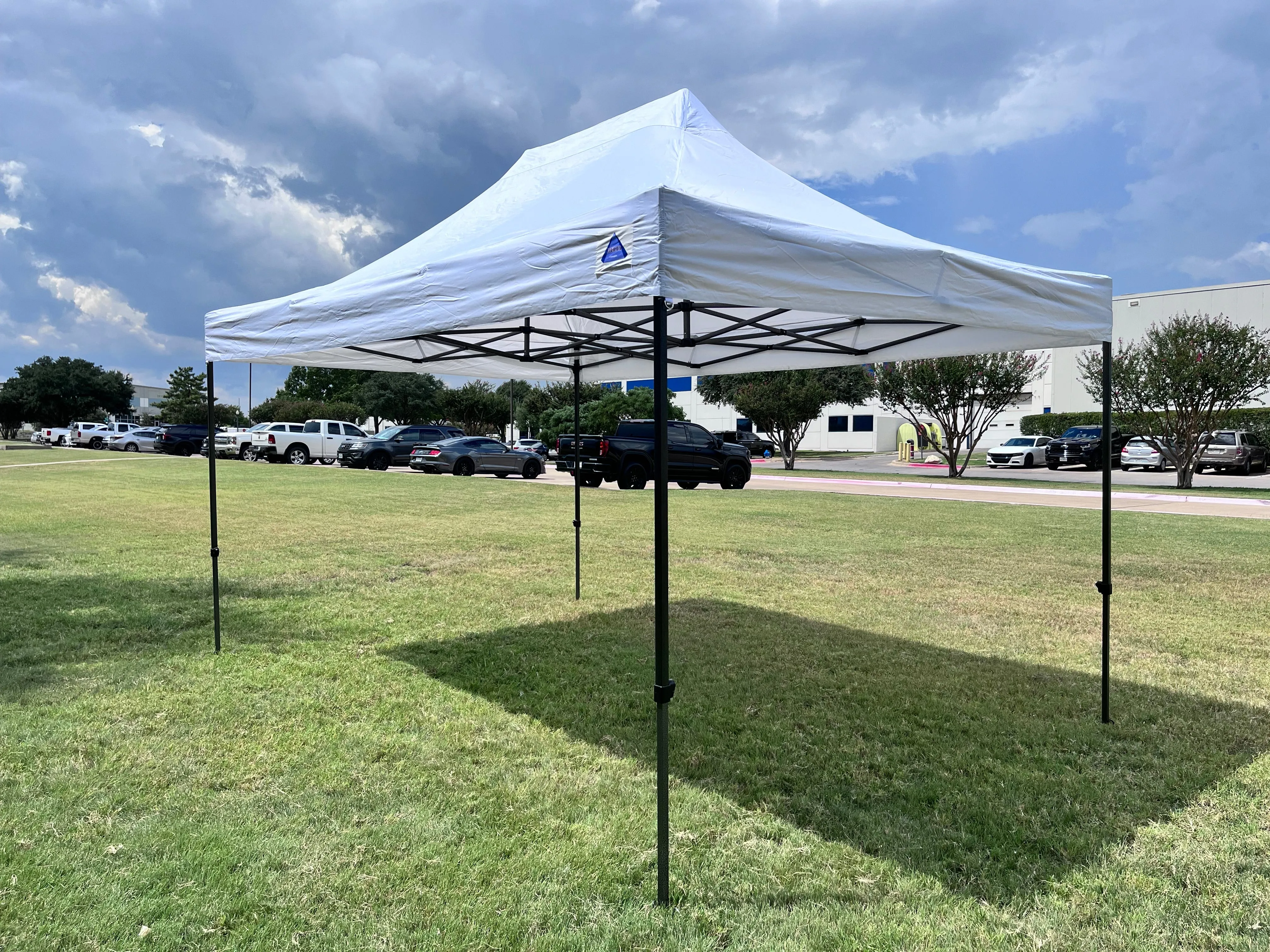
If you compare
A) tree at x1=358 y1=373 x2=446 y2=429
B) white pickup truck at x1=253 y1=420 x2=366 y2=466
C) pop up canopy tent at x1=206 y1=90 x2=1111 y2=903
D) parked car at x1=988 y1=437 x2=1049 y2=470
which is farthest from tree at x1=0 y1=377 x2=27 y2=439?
pop up canopy tent at x1=206 y1=90 x2=1111 y2=903

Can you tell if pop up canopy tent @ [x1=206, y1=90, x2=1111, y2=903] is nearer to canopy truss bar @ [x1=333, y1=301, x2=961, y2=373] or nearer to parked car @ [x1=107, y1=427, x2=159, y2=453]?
canopy truss bar @ [x1=333, y1=301, x2=961, y2=373]

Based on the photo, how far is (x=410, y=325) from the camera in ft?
13.0

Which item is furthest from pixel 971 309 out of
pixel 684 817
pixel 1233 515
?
pixel 1233 515

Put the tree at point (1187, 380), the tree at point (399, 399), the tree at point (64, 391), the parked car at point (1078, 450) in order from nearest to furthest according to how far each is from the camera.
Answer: the tree at point (1187, 380), the parked car at point (1078, 450), the tree at point (399, 399), the tree at point (64, 391)

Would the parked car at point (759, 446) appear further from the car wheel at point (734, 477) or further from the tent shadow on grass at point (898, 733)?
the tent shadow on grass at point (898, 733)

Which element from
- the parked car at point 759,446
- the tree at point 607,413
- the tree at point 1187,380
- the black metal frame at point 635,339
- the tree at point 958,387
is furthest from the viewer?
the parked car at point 759,446

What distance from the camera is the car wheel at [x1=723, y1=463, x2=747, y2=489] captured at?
70.7 ft

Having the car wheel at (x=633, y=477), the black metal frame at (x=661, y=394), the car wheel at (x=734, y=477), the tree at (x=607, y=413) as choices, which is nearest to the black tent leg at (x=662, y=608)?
the black metal frame at (x=661, y=394)

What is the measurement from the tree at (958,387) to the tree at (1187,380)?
366 centimetres

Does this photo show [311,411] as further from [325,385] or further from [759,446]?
[759,446]

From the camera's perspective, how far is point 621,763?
150 inches

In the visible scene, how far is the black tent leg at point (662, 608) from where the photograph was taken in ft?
9.12

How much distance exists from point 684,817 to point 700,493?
615 inches

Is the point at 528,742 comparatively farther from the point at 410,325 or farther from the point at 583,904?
the point at 410,325
